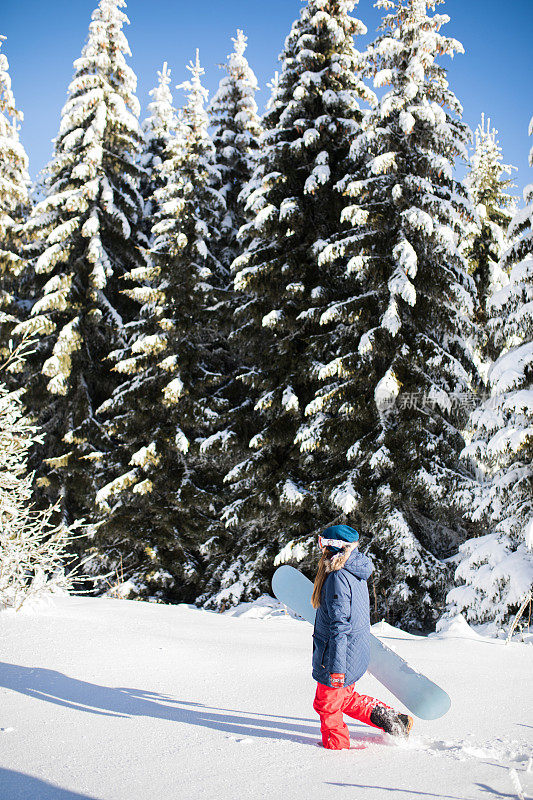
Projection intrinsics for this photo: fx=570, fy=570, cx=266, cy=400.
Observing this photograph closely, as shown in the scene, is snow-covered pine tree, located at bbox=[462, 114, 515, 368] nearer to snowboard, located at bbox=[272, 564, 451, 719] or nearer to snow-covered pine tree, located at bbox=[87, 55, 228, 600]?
snow-covered pine tree, located at bbox=[87, 55, 228, 600]

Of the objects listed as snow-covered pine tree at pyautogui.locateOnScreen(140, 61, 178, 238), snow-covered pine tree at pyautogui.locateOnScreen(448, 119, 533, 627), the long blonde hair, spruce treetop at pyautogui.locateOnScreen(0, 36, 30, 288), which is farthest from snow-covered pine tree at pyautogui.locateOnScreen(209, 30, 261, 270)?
the long blonde hair

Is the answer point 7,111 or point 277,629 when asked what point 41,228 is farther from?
point 277,629

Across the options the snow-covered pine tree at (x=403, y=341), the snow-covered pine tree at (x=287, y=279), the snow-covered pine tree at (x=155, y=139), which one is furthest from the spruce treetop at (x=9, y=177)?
the snow-covered pine tree at (x=403, y=341)

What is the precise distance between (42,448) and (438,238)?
1333 cm

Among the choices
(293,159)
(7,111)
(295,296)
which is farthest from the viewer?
(7,111)

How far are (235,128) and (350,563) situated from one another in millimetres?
18146

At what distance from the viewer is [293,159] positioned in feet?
45.1

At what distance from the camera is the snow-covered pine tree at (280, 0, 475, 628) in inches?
414

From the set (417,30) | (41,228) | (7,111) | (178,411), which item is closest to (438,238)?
(417,30)

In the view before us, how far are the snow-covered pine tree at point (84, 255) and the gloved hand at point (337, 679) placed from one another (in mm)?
13070

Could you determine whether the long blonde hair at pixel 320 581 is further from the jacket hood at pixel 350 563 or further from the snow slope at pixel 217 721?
the snow slope at pixel 217 721

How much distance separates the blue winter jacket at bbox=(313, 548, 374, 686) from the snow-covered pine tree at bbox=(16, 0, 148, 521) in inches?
508

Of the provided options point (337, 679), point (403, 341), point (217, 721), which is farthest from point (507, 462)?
point (217, 721)

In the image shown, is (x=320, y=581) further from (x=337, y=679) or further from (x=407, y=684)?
(x=407, y=684)
